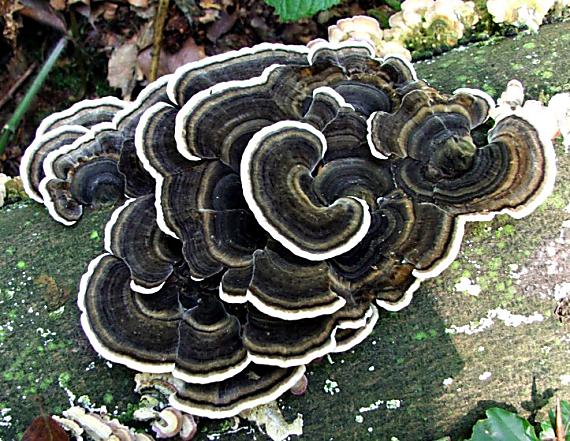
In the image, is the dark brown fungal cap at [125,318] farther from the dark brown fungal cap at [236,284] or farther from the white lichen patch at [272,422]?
the white lichen patch at [272,422]

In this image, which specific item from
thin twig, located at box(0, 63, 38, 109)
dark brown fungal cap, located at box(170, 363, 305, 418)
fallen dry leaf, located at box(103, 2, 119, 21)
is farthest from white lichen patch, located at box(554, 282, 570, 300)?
thin twig, located at box(0, 63, 38, 109)

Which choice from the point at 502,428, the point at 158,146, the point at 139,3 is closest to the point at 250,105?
the point at 158,146

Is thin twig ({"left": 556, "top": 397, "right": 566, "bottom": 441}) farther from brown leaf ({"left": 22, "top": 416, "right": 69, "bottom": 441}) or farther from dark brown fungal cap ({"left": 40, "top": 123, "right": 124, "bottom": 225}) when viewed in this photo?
dark brown fungal cap ({"left": 40, "top": 123, "right": 124, "bottom": 225})

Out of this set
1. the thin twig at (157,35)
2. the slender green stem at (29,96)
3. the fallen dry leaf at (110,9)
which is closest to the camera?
the slender green stem at (29,96)

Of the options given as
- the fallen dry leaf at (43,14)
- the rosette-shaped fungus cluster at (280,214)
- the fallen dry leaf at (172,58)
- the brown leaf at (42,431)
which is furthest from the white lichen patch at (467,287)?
the fallen dry leaf at (43,14)

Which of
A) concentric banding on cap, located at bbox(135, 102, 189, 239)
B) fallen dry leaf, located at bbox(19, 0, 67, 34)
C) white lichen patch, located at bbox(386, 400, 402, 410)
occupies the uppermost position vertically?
concentric banding on cap, located at bbox(135, 102, 189, 239)

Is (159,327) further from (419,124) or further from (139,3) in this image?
(139,3)
